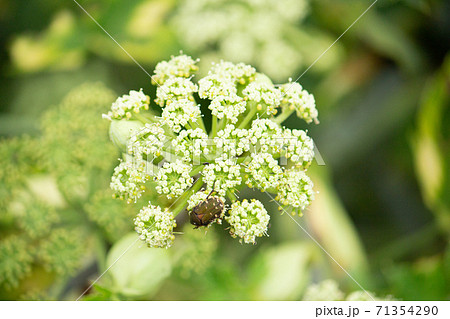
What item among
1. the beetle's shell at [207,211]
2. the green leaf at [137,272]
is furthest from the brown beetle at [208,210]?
the green leaf at [137,272]

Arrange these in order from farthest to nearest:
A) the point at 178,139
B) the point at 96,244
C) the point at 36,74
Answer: the point at 36,74 < the point at 96,244 < the point at 178,139

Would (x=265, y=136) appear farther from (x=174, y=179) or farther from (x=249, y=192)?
(x=249, y=192)

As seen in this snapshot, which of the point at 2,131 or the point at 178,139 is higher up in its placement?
the point at 2,131

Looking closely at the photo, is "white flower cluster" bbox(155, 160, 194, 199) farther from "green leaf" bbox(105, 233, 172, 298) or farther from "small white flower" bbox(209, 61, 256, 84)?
"green leaf" bbox(105, 233, 172, 298)

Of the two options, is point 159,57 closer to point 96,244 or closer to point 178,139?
point 96,244

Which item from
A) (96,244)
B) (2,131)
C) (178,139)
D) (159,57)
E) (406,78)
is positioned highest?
(406,78)

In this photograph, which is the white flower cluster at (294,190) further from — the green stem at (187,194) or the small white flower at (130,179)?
the small white flower at (130,179)
